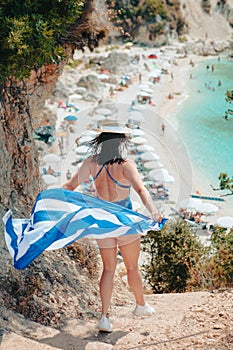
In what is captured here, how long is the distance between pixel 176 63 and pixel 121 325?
64338 mm

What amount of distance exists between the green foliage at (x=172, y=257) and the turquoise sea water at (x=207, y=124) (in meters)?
15.3

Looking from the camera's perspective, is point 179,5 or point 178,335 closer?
point 178,335

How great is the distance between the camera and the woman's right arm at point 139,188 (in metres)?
5.14

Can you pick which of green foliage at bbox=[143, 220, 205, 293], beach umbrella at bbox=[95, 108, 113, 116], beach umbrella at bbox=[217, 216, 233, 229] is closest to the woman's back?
beach umbrella at bbox=[95, 108, 113, 116]

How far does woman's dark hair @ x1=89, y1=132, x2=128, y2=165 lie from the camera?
5242mm

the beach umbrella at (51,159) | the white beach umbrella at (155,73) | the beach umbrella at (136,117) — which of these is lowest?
the beach umbrella at (136,117)

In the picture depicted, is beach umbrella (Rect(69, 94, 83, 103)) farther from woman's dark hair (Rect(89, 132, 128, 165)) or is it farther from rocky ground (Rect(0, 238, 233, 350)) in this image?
woman's dark hair (Rect(89, 132, 128, 165))

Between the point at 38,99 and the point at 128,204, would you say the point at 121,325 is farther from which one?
the point at 38,99

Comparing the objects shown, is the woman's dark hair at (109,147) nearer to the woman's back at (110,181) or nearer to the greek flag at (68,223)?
the woman's back at (110,181)

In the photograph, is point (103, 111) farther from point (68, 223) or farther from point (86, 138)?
point (68, 223)

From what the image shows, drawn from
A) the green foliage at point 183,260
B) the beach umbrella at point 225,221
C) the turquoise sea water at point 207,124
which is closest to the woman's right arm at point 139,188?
the green foliage at point 183,260

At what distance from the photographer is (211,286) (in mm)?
7832

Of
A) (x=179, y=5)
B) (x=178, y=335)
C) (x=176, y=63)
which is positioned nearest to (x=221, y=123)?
(x=176, y=63)

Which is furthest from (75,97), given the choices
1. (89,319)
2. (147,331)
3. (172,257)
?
(147,331)
